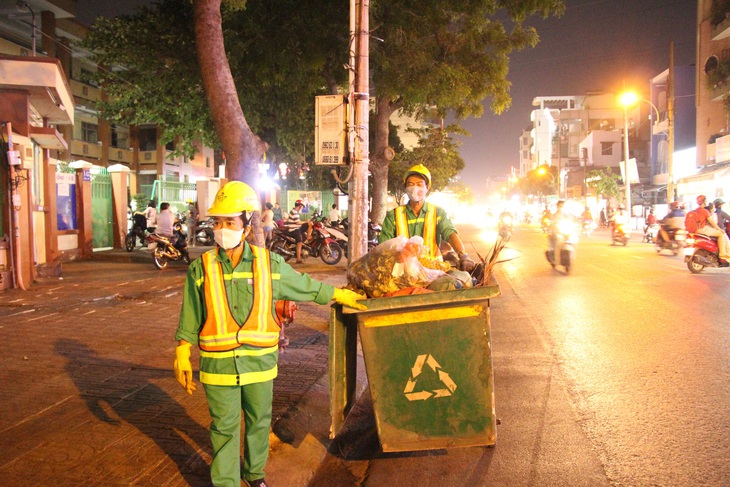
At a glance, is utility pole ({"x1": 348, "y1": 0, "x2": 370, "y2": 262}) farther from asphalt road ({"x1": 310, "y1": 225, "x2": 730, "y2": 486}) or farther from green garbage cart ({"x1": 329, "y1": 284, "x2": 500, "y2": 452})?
green garbage cart ({"x1": 329, "y1": 284, "x2": 500, "y2": 452})

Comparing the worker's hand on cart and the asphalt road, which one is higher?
the worker's hand on cart

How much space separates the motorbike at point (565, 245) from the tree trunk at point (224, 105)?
762 cm

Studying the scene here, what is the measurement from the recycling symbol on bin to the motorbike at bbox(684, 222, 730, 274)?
1183 cm

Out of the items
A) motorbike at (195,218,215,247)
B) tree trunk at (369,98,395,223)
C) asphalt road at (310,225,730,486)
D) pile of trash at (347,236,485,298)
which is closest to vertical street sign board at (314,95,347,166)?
asphalt road at (310,225,730,486)

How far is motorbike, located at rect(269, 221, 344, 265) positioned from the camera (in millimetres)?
15844

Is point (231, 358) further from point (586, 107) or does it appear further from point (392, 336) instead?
point (586, 107)

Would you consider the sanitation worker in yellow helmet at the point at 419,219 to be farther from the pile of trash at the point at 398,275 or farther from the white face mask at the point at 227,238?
the white face mask at the point at 227,238

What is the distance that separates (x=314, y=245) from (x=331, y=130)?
7.59m

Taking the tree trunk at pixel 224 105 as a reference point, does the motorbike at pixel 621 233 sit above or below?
below

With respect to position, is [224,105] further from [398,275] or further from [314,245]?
[314,245]

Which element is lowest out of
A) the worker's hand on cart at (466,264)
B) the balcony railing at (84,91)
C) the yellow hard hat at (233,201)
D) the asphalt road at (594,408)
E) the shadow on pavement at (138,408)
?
the asphalt road at (594,408)

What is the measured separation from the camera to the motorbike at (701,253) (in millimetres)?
13297

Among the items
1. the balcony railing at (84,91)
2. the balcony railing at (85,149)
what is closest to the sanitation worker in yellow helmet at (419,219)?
the balcony railing at (84,91)

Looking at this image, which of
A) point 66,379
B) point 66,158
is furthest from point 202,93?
point 66,158
